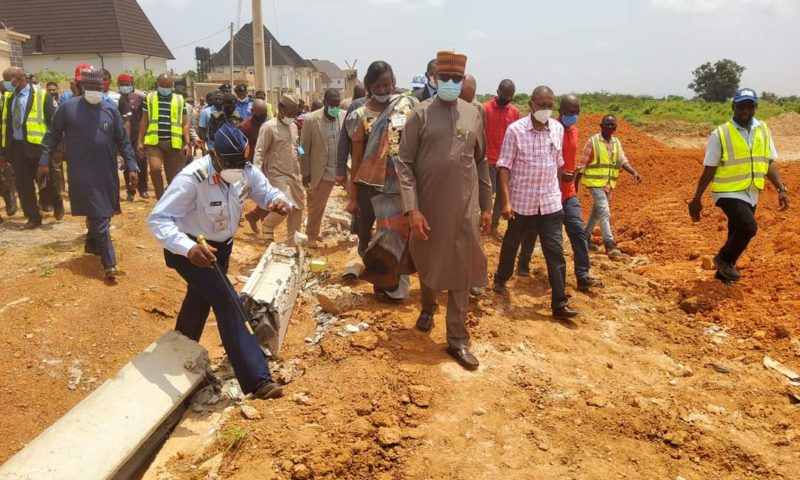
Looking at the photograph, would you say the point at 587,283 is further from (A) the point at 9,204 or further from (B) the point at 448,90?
(A) the point at 9,204

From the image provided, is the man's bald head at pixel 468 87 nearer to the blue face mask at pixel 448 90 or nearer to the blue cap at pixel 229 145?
the blue face mask at pixel 448 90

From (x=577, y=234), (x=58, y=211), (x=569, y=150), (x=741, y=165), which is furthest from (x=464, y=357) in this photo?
(x=58, y=211)

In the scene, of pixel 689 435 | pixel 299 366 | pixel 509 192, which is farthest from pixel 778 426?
pixel 299 366

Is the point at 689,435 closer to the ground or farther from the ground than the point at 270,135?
closer to the ground

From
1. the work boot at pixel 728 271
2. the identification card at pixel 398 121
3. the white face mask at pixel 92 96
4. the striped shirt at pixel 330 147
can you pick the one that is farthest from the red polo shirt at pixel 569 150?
the white face mask at pixel 92 96

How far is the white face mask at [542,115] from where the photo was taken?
5012 mm

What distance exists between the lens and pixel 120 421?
10.7ft

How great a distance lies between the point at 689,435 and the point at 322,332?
105 inches

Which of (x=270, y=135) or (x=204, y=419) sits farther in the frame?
(x=270, y=135)

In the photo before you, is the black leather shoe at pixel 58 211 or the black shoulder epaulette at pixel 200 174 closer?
the black shoulder epaulette at pixel 200 174

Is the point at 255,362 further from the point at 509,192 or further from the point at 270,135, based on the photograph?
the point at 270,135

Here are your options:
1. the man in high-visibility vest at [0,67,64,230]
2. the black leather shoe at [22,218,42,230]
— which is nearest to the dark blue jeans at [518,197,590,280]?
the man in high-visibility vest at [0,67,64,230]

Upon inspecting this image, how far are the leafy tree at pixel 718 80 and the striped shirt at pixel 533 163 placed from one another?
149ft

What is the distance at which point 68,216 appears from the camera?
8.34 m
